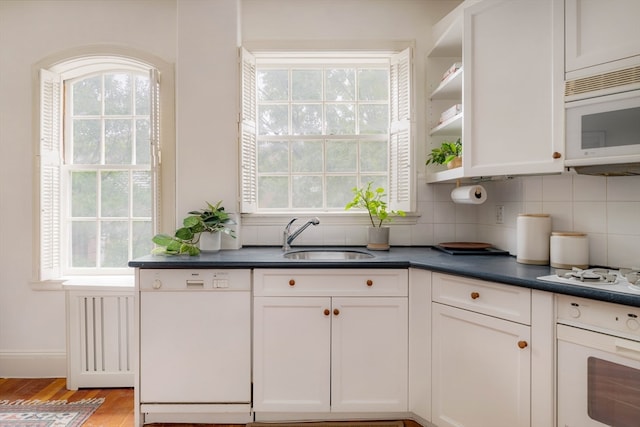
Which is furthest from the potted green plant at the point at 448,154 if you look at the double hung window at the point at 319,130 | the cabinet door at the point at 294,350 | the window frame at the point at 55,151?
the window frame at the point at 55,151

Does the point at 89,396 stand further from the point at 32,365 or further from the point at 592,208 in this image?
the point at 592,208

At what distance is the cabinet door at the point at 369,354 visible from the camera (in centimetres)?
190

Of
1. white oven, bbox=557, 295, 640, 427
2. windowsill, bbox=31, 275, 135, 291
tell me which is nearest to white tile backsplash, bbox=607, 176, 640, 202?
white oven, bbox=557, 295, 640, 427

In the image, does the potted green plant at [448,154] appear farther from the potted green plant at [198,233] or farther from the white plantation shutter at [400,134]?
the potted green plant at [198,233]

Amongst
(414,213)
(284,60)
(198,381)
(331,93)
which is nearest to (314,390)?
(198,381)

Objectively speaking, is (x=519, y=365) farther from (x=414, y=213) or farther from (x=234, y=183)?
(x=234, y=183)

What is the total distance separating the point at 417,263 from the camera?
1870mm

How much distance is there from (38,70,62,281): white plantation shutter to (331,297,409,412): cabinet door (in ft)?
7.27

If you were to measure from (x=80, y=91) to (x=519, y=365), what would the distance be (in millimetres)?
3425

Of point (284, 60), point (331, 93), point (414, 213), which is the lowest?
point (414, 213)

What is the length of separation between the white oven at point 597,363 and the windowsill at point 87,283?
8.03ft

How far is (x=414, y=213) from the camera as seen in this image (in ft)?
8.39

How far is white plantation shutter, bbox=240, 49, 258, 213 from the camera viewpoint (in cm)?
244

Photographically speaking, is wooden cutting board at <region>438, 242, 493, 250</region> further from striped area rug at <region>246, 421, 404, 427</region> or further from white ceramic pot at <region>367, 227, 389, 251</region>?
striped area rug at <region>246, 421, 404, 427</region>
